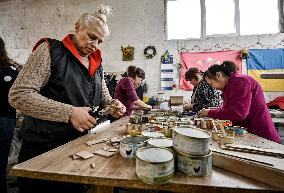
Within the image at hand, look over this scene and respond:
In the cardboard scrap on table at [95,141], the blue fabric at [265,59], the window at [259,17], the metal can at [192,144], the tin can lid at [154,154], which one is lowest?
the cardboard scrap on table at [95,141]

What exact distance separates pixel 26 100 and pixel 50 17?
6.34m

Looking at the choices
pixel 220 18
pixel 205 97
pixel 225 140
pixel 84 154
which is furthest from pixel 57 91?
pixel 220 18

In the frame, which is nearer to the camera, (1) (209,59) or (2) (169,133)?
(2) (169,133)

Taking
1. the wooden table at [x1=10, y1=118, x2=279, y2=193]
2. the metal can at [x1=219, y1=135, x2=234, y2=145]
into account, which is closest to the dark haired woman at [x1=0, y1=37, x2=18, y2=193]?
the wooden table at [x1=10, y1=118, x2=279, y2=193]

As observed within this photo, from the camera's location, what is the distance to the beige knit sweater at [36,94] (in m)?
1.40

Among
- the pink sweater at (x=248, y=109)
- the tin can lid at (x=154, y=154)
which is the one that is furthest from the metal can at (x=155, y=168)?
the pink sweater at (x=248, y=109)

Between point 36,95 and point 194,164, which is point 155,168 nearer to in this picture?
point 194,164

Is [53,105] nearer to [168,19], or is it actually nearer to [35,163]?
[35,163]

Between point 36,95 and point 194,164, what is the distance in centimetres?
102

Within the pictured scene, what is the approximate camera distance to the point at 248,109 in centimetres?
238

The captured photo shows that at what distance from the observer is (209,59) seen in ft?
19.0

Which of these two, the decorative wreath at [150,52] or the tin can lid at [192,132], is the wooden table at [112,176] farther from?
the decorative wreath at [150,52]

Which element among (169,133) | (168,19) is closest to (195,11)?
(168,19)

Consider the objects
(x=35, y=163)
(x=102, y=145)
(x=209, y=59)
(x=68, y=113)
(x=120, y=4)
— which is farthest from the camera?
(x=120, y=4)
